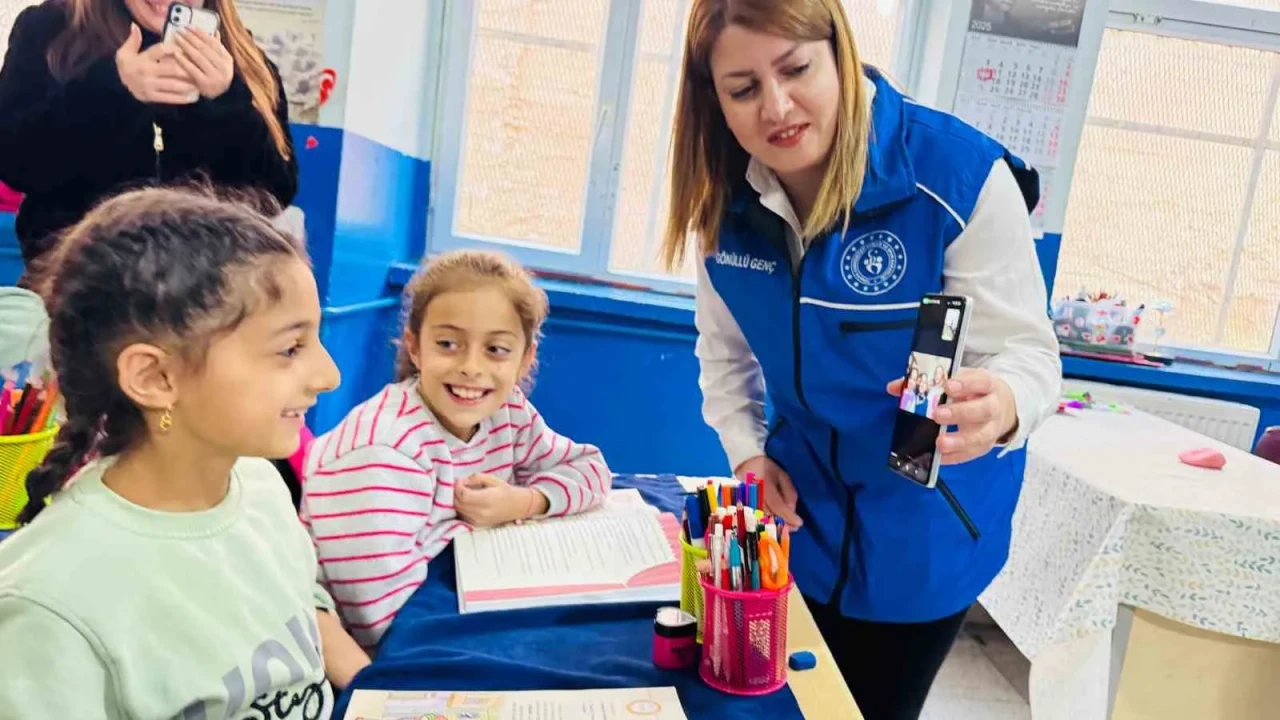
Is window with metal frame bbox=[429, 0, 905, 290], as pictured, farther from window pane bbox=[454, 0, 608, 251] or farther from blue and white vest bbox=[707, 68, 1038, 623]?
blue and white vest bbox=[707, 68, 1038, 623]

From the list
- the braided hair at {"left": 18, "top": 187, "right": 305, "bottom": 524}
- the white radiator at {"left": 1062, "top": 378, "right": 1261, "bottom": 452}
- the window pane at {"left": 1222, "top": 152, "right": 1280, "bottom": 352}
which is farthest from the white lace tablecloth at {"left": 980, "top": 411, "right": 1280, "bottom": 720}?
the braided hair at {"left": 18, "top": 187, "right": 305, "bottom": 524}

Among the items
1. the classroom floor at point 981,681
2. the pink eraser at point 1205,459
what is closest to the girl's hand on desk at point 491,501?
the classroom floor at point 981,681

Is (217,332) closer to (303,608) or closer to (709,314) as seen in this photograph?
(303,608)

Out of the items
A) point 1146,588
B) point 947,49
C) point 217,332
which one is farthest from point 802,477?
point 947,49

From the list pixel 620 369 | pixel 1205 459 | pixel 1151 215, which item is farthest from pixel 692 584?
pixel 1151 215

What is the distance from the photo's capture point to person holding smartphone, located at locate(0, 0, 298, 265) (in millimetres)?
1302

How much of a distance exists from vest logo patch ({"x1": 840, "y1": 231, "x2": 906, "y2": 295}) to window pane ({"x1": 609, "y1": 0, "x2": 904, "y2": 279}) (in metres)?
1.59

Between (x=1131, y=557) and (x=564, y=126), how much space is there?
76.4 inches

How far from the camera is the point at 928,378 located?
0.87 m

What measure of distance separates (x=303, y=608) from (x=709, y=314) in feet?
2.22

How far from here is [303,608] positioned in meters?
0.81

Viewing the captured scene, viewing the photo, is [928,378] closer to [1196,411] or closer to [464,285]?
[464,285]

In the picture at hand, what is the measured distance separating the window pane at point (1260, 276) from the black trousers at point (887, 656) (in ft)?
7.81

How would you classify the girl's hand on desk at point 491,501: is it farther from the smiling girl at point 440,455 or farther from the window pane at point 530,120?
the window pane at point 530,120
